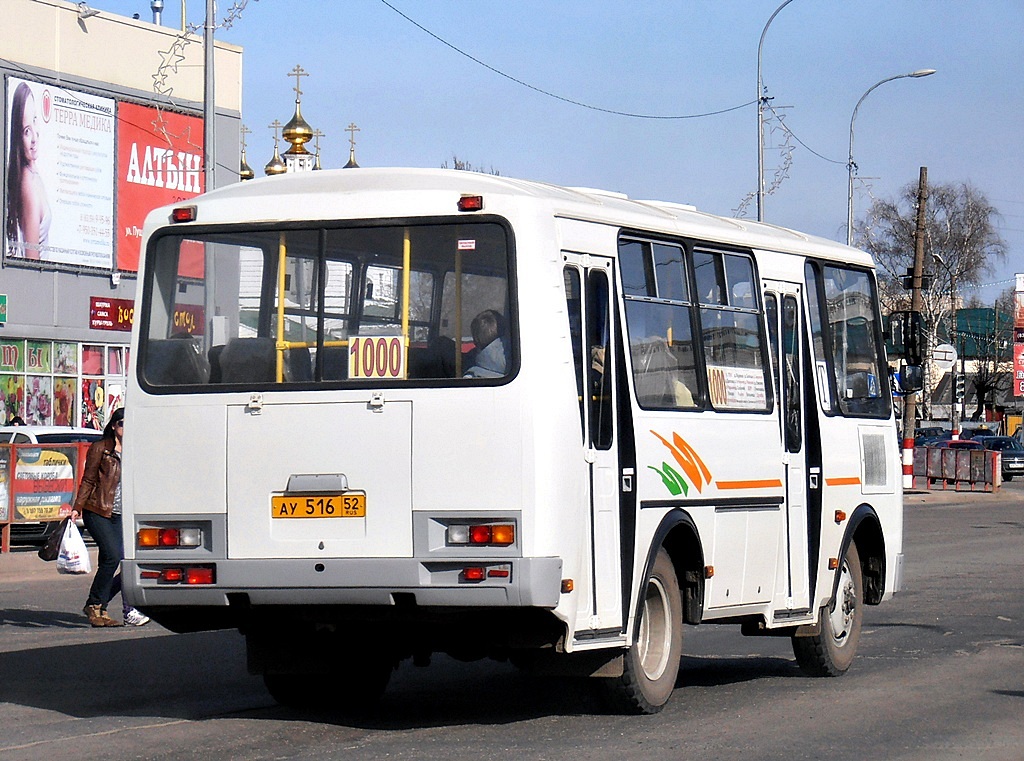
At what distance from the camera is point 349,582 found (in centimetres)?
846

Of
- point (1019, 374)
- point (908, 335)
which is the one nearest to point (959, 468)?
point (1019, 374)

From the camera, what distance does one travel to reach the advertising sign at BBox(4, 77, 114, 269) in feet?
129

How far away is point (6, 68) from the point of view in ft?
127

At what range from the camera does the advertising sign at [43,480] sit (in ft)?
71.8

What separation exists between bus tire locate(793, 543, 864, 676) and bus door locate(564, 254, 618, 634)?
2918 millimetres

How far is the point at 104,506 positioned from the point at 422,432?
663 centimetres

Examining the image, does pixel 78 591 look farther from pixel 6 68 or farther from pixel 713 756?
pixel 6 68

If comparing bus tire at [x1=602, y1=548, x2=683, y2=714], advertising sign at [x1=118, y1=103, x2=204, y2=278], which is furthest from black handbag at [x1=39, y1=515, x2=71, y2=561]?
advertising sign at [x1=118, y1=103, x2=204, y2=278]

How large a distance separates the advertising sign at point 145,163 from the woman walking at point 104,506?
2768cm

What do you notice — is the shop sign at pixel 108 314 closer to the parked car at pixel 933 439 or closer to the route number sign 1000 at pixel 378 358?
the route number sign 1000 at pixel 378 358

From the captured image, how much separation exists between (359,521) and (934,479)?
42.8 metres

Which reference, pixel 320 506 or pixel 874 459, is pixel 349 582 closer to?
pixel 320 506

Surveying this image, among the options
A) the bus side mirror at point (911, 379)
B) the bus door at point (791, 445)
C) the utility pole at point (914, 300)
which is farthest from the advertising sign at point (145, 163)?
the bus door at point (791, 445)

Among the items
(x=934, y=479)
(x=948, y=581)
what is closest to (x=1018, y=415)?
(x=934, y=479)
